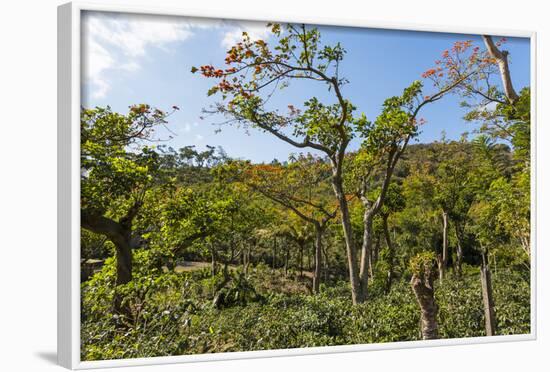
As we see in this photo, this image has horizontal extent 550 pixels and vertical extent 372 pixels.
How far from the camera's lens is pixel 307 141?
5.77 meters

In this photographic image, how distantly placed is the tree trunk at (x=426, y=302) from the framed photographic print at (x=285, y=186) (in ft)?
0.06

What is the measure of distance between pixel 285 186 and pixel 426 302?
190 centimetres

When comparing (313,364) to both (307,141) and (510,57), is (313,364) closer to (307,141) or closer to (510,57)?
(307,141)

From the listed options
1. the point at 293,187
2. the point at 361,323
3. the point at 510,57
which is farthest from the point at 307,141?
the point at 510,57

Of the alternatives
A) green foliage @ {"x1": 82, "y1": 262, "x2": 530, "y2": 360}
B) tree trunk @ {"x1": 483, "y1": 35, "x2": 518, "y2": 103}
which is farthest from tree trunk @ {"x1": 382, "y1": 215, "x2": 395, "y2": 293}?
tree trunk @ {"x1": 483, "y1": 35, "x2": 518, "y2": 103}

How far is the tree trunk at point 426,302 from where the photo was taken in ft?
17.9

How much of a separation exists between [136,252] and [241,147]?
1438 millimetres

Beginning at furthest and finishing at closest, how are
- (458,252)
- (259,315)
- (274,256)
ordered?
(458,252)
(274,256)
(259,315)

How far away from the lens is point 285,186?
19.0ft

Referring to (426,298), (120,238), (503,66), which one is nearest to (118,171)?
(120,238)

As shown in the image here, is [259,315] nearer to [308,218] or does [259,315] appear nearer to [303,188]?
[308,218]

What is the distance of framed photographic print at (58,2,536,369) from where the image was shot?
15.1 feet

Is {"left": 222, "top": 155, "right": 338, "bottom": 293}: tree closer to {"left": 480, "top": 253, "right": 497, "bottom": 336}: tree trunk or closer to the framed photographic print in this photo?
the framed photographic print

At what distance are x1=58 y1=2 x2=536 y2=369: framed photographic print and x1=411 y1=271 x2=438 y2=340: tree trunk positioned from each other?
0.02 metres
